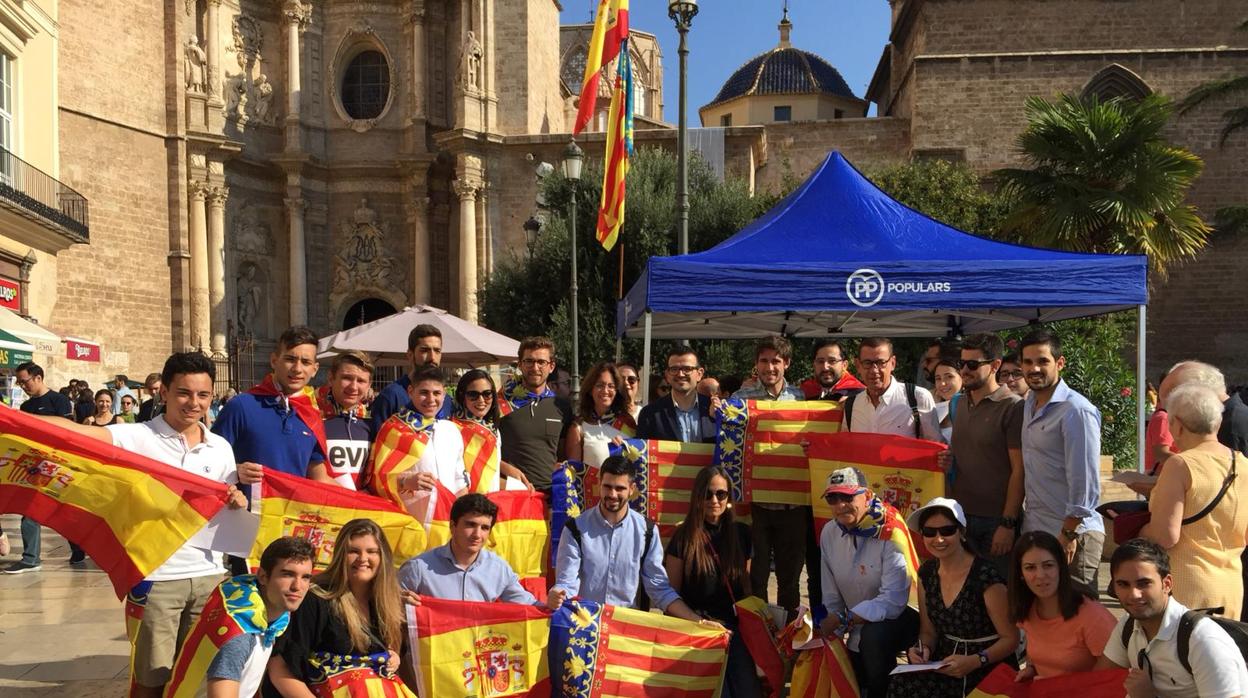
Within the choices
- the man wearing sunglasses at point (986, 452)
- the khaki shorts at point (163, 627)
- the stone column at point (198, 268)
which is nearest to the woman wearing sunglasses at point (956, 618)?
the man wearing sunglasses at point (986, 452)

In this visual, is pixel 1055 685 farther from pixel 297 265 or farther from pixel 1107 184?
pixel 297 265

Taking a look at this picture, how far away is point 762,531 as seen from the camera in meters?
6.60

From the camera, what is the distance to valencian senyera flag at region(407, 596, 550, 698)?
508 centimetres

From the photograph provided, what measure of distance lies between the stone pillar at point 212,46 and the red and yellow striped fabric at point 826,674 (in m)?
30.6

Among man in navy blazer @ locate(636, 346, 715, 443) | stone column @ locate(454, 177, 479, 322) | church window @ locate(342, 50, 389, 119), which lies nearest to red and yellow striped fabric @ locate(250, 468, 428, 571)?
man in navy blazer @ locate(636, 346, 715, 443)

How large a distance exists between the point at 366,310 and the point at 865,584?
31501mm

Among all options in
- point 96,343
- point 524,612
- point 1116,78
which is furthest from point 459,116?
point 524,612

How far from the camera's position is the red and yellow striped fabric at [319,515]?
5.32 meters

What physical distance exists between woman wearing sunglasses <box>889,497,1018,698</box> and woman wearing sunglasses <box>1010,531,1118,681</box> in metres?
0.21

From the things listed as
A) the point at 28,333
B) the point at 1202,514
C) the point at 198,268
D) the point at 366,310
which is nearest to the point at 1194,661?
the point at 1202,514

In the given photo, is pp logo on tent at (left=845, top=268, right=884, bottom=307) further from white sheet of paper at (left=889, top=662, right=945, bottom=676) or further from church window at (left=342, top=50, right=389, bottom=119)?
church window at (left=342, top=50, right=389, bottom=119)

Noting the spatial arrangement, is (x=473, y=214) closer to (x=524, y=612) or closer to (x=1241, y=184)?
(x=1241, y=184)

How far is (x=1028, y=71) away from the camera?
1184 inches

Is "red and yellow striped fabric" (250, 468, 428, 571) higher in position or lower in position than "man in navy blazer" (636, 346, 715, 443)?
lower
